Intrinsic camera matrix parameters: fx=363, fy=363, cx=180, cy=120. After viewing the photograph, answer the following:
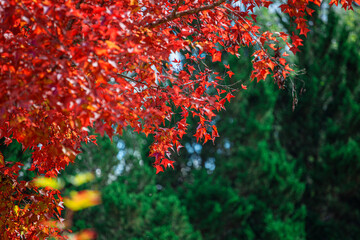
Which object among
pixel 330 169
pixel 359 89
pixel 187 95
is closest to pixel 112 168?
pixel 330 169

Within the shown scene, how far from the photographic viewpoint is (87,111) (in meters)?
1.60

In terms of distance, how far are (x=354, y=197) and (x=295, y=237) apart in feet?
6.10

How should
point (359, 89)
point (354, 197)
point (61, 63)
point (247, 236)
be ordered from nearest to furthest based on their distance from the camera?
point (61, 63) < point (247, 236) < point (354, 197) < point (359, 89)

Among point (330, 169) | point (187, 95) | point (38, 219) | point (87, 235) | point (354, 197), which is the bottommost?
point (87, 235)

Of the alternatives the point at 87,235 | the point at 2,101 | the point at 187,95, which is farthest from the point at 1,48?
the point at 187,95

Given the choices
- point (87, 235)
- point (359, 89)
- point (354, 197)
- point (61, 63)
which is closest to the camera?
point (87, 235)

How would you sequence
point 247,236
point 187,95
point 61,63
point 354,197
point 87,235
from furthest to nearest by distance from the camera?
→ point 354,197 → point 247,236 → point 187,95 → point 61,63 → point 87,235

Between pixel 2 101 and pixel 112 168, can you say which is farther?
pixel 112 168

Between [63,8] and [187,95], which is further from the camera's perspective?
[187,95]

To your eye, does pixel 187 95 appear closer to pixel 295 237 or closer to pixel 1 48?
pixel 1 48

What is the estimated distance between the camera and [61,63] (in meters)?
1.58

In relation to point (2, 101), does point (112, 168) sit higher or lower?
higher

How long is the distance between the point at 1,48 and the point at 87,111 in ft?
1.59

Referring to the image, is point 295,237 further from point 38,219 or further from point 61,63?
point 61,63
